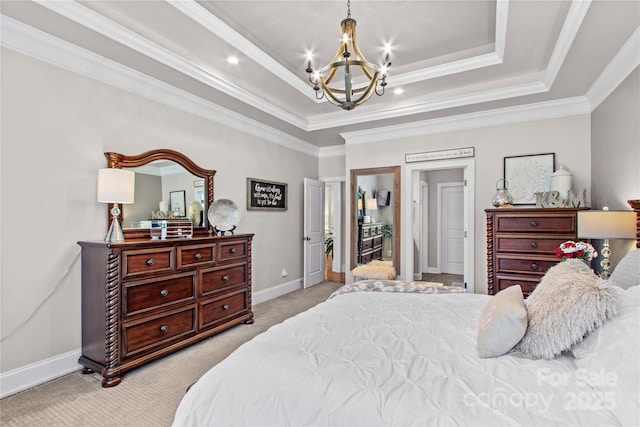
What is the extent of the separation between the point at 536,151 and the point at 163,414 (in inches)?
182

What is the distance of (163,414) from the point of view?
2051 millimetres

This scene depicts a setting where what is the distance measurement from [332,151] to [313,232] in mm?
1549

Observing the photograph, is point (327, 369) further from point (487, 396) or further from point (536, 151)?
point (536, 151)

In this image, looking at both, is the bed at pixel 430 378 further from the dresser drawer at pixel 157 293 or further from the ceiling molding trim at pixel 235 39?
the ceiling molding trim at pixel 235 39

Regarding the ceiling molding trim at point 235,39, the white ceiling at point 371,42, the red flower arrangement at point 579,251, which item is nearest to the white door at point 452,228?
the white ceiling at point 371,42

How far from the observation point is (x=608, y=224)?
96.4 inches

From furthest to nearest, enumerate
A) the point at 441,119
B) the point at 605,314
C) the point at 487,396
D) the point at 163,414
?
the point at 441,119 < the point at 163,414 < the point at 605,314 < the point at 487,396

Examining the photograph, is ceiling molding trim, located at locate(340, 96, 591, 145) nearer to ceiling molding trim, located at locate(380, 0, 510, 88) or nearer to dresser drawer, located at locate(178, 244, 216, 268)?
ceiling molding trim, located at locate(380, 0, 510, 88)

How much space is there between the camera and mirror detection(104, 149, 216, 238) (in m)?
2.96

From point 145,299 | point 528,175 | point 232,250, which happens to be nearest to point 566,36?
point 528,175

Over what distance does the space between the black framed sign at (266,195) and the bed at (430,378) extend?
10.1 ft

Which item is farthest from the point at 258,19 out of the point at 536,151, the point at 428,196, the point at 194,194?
the point at 428,196

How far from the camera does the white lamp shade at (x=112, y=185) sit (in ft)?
8.57

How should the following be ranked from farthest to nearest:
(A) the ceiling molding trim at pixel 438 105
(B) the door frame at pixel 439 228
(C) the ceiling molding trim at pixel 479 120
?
(B) the door frame at pixel 439 228, (C) the ceiling molding trim at pixel 479 120, (A) the ceiling molding trim at pixel 438 105
